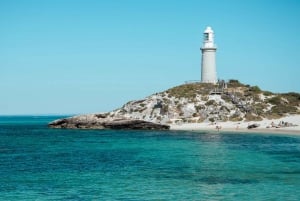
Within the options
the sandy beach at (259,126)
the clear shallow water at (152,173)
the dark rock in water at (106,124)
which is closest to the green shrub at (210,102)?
the sandy beach at (259,126)

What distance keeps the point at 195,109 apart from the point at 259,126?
18.4 m

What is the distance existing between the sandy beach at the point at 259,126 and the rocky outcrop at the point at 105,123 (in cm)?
515

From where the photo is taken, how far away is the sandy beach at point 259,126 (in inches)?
3693

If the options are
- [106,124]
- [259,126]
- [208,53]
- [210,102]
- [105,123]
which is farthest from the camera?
[208,53]

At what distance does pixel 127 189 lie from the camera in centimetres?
3344

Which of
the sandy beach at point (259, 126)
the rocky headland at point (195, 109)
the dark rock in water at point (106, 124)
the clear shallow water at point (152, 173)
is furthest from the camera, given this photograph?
the rocky headland at point (195, 109)

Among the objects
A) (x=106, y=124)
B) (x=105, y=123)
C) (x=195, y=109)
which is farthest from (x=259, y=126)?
(x=105, y=123)

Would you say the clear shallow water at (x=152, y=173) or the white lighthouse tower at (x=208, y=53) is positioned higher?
the white lighthouse tower at (x=208, y=53)

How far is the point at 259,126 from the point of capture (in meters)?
100

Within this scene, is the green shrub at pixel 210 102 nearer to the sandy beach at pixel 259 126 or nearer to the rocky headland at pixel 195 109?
the rocky headland at pixel 195 109

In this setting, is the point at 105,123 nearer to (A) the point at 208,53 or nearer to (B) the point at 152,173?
(A) the point at 208,53

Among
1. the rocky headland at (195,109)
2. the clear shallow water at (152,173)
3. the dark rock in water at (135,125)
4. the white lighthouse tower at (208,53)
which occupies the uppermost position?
the white lighthouse tower at (208,53)

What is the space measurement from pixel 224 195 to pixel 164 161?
18.1m

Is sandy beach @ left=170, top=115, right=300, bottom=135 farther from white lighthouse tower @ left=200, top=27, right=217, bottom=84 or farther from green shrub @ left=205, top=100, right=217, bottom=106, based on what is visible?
white lighthouse tower @ left=200, top=27, right=217, bottom=84
